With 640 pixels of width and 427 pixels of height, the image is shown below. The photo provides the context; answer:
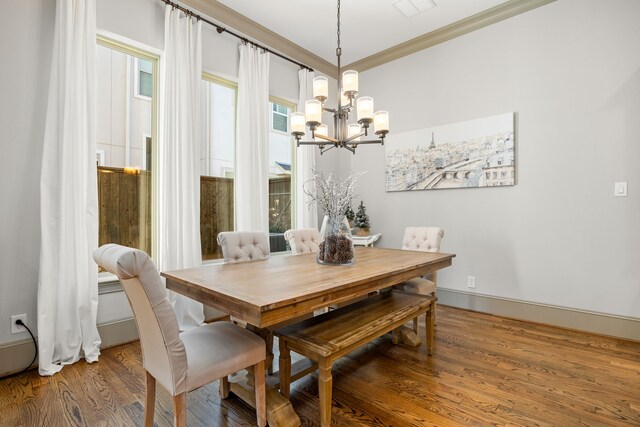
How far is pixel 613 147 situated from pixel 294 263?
9.73 ft

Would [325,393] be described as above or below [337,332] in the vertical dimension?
below

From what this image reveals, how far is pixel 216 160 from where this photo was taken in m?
3.56

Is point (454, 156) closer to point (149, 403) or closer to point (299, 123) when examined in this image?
point (299, 123)

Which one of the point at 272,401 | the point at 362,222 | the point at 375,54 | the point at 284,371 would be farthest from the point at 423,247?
the point at 375,54

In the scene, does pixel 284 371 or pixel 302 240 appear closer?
pixel 284 371

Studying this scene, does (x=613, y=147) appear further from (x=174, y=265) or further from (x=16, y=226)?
(x=16, y=226)

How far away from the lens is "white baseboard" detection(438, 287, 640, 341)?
9.12ft

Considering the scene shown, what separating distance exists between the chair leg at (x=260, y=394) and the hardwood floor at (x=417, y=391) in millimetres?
152

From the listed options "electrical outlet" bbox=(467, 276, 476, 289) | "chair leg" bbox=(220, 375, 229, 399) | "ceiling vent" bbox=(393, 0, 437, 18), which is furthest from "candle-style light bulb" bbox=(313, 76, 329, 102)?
"electrical outlet" bbox=(467, 276, 476, 289)

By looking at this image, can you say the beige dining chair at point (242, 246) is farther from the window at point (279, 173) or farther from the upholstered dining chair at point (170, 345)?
the window at point (279, 173)

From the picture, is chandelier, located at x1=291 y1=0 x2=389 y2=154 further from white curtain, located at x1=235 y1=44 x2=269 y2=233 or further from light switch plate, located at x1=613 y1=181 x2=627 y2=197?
light switch plate, located at x1=613 y1=181 x2=627 y2=197

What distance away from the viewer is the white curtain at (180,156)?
9.60ft

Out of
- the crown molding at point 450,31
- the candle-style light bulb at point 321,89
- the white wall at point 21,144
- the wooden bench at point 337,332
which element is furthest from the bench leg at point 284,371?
the crown molding at point 450,31

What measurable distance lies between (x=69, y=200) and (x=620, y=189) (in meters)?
4.49
